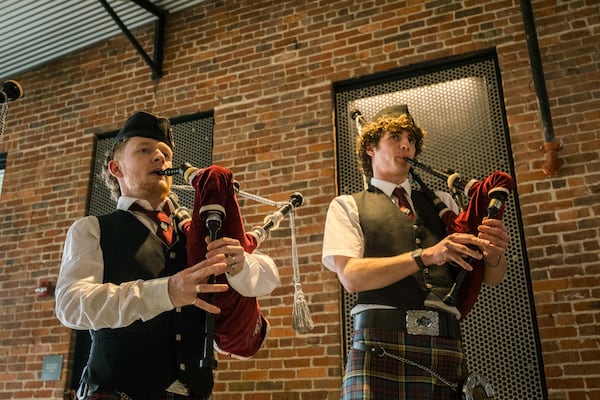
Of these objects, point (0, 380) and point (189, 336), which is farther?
point (0, 380)

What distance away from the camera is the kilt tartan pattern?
1924 millimetres

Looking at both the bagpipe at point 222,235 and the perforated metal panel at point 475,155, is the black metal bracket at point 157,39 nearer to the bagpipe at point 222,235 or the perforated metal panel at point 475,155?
the perforated metal panel at point 475,155

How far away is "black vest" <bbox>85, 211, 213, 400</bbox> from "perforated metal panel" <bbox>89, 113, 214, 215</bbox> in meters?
2.45

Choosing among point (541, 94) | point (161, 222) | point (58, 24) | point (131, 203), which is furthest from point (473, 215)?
point (58, 24)

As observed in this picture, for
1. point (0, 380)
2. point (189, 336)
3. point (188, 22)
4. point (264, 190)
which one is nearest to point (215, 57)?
point (188, 22)

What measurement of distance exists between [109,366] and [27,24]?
14.2 ft

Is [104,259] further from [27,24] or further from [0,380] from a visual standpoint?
[27,24]

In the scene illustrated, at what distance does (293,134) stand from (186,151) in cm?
93

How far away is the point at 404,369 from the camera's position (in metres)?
1.95

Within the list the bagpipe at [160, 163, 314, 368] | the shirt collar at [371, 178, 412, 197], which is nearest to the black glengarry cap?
the bagpipe at [160, 163, 314, 368]

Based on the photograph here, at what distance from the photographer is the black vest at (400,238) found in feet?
6.66

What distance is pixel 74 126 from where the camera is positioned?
4996mm

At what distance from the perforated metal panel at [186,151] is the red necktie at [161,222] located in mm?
2291

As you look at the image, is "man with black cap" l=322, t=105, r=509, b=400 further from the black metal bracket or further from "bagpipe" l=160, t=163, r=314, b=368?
the black metal bracket
